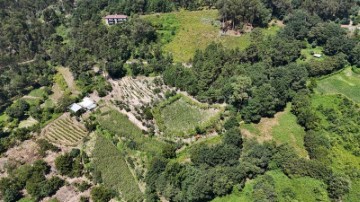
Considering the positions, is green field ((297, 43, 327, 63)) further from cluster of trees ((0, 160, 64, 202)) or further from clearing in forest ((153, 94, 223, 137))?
cluster of trees ((0, 160, 64, 202))

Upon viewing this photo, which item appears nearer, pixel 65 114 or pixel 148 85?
pixel 65 114

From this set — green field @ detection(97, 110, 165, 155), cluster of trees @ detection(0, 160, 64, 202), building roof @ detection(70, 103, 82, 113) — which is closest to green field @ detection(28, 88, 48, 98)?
building roof @ detection(70, 103, 82, 113)

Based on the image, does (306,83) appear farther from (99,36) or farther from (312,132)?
(99,36)

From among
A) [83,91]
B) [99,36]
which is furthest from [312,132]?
[99,36]

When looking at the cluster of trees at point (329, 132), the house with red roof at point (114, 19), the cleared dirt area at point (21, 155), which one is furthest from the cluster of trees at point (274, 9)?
the cleared dirt area at point (21, 155)

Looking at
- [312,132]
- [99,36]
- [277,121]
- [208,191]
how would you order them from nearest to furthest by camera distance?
[208,191]
[312,132]
[277,121]
[99,36]

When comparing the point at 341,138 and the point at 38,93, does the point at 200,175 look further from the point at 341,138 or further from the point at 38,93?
the point at 38,93
